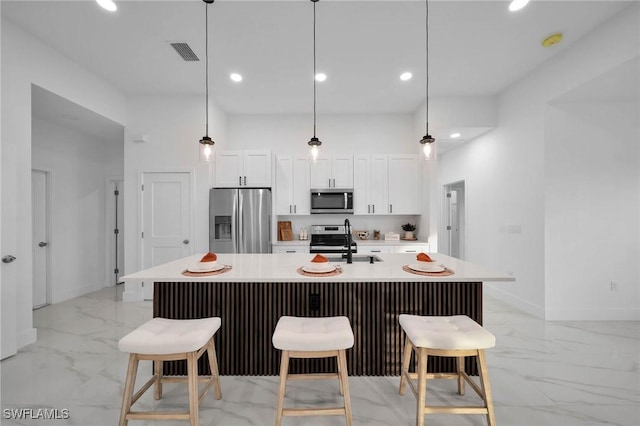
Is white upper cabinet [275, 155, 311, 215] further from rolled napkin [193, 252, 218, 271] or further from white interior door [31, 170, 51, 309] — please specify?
white interior door [31, 170, 51, 309]

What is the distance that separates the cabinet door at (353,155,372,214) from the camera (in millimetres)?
4758

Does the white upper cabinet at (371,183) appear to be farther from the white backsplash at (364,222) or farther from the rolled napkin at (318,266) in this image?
the rolled napkin at (318,266)

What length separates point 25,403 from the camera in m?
1.99

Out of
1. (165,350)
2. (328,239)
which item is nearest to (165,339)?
(165,350)

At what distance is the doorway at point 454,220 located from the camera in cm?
583

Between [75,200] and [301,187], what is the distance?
11.9ft

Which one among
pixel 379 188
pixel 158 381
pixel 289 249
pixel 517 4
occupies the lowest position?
pixel 158 381

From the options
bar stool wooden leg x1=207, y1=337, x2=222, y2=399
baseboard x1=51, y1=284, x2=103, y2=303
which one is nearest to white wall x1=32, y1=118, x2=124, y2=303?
baseboard x1=51, y1=284, x2=103, y2=303

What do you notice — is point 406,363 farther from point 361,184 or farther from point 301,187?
point 301,187

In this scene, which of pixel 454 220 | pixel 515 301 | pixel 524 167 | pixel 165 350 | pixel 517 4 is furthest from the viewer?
pixel 454 220

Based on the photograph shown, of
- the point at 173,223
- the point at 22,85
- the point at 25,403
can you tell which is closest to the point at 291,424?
the point at 25,403

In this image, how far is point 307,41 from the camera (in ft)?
9.86

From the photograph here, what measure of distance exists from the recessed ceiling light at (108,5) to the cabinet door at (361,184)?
132 inches

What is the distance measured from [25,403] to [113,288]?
349 centimetres
